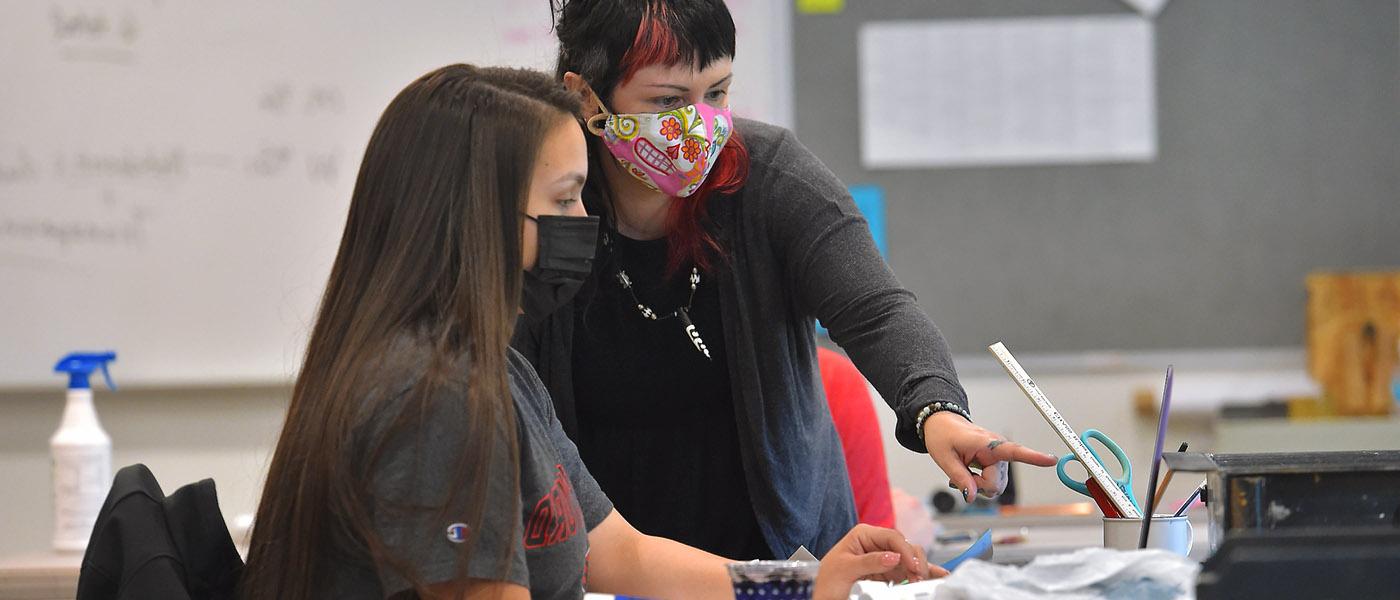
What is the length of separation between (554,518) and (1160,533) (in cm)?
51

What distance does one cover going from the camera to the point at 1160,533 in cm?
116

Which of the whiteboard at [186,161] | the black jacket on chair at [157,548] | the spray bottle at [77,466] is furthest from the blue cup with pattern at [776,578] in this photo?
the whiteboard at [186,161]

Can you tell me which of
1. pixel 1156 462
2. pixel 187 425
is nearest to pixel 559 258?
pixel 1156 462

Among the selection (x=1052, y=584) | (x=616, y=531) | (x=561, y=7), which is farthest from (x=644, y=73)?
(x=1052, y=584)

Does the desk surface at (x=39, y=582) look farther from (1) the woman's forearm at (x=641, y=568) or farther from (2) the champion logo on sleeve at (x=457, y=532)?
(2) the champion logo on sleeve at (x=457, y=532)

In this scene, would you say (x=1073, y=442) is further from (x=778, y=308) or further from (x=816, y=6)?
(x=816, y=6)

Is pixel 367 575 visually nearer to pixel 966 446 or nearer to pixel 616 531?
pixel 616 531

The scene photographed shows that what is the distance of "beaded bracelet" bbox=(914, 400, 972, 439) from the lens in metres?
1.29

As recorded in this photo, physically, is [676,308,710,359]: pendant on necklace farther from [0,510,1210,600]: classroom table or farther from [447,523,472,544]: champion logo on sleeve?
[447,523,472,544]: champion logo on sleeve

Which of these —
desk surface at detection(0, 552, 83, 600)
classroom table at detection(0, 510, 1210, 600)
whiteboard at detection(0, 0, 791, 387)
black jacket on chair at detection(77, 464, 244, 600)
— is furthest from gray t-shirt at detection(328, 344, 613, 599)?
whiteboard at detection(0, 0, 791, 387)

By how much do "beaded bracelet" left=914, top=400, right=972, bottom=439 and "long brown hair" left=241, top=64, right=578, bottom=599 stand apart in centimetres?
41

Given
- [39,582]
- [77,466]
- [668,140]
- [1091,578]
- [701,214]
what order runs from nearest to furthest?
[1091,578] < [668,140] < [701,214] < [39,582] < [77,466]

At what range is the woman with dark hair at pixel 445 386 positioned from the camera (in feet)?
3.30

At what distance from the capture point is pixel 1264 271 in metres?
2.90
